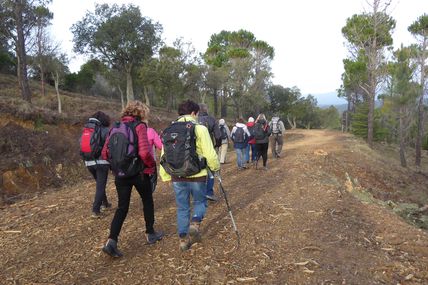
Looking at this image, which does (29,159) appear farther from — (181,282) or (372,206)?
(372,206)

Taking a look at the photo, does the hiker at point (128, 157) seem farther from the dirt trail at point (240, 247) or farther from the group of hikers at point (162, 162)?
the dirt trail at point (240, 247)

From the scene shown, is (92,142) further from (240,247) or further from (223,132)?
(223,132)

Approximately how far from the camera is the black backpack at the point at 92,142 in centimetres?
610

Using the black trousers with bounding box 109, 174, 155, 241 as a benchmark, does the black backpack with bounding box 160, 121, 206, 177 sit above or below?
above

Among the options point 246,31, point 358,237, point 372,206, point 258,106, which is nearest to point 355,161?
point 372,206

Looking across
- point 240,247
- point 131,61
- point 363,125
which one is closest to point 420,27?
point 363,125

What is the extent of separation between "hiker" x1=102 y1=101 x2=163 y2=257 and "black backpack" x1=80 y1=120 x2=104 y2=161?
143cm

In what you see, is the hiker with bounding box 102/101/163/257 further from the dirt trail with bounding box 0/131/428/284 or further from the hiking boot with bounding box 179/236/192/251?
the hiking boot with bounding box 179/236/192/251

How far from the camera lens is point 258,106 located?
4338 cm

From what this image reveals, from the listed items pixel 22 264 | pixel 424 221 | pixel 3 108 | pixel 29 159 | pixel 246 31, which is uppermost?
pixel 246 31

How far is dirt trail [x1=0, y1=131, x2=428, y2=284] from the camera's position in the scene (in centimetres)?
437

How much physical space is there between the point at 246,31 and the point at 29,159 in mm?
38266

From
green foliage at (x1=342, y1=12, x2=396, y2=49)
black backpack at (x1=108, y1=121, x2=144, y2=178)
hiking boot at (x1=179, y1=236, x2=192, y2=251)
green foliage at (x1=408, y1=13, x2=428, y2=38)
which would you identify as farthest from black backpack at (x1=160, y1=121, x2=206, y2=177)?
green foliage at (x1=408, y1=13, x2=428, y2=38)

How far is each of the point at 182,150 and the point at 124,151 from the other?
72 cm
